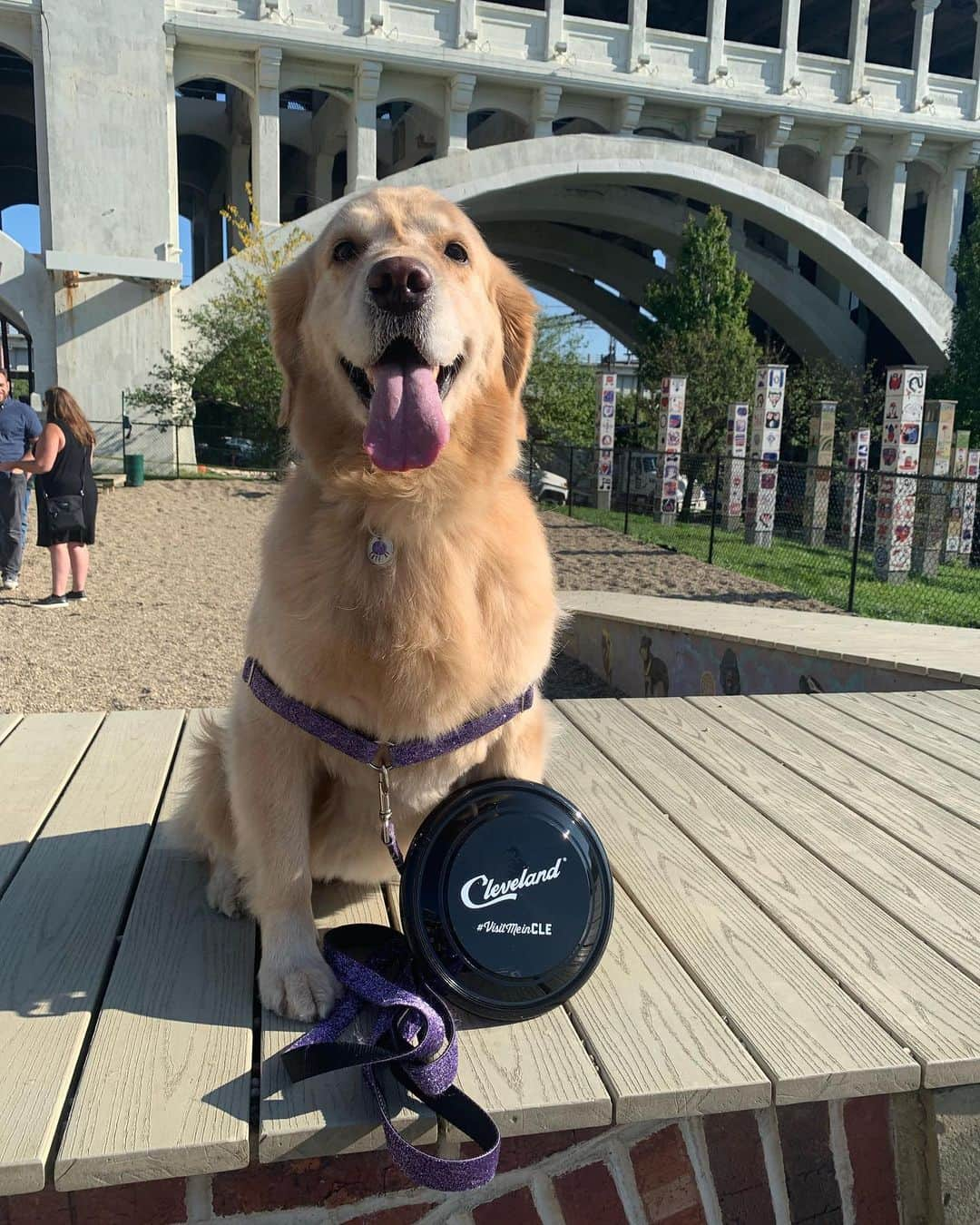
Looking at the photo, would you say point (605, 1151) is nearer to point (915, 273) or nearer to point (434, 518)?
point (434, 518)

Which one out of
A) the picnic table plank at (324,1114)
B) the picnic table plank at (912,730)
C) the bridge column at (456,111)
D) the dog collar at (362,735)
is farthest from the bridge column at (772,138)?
the picnic table plank at (324,1114)

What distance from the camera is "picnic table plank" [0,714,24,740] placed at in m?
3.23

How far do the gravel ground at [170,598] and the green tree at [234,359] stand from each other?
4803 millimetres

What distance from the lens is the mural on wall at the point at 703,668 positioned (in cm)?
443

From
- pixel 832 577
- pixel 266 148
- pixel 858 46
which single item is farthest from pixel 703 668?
pixel 858 46

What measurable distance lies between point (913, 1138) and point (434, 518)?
153cm

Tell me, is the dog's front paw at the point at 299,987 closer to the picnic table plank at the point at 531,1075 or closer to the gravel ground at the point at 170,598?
the picnic table plank at the point at 531,1075

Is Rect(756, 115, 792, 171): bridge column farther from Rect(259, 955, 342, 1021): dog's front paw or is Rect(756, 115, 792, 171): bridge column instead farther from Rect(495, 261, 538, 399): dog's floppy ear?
Rect(259, 955, 342, 1021): dog's front paw

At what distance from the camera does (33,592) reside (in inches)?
350

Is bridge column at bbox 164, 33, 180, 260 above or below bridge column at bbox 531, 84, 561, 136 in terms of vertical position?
below

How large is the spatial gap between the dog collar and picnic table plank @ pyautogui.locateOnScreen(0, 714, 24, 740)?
1.83 meters

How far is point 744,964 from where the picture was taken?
1948 mm

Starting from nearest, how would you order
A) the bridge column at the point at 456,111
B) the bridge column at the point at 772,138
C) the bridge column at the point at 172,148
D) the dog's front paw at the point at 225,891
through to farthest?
the dog's front paw at the point at 225,891, the bridge column at the point at 172,148, the bridge column at the point at 456,111, the bridge column at the point at 772,138

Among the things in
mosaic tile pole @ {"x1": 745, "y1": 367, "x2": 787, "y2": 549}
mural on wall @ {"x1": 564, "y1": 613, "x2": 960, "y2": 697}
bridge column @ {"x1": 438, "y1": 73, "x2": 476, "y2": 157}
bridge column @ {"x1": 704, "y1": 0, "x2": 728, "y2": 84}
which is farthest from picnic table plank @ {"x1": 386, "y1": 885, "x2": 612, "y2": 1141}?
bridge column @ {"x1": 704, "y1": 0, "x2": 728, "y2": 84}
